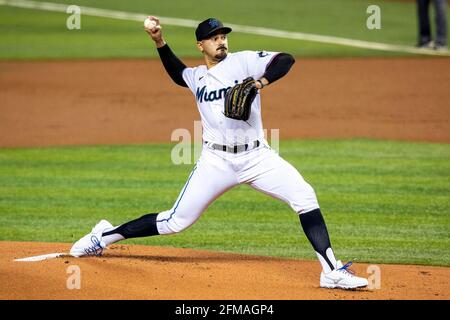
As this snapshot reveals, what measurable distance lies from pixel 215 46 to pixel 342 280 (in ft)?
6.06

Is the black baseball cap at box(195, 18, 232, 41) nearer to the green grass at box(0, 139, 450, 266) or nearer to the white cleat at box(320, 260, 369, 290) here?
the white cleat at box(320, 260, 369, 290)

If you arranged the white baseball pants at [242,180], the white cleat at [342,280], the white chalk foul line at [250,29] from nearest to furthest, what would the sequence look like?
the white cleat at [342,280] < the white baseball pants at [242,180] < the white chalk foul line at [250,29]

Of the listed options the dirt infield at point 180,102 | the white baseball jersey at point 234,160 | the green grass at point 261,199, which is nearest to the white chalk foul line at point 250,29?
the dirt infield at point 180,102

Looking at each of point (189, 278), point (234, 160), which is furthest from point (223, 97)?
point (189, 278)

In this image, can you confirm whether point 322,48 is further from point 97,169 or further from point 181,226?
point 181,226

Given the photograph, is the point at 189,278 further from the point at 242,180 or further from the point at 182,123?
the point at 182,123

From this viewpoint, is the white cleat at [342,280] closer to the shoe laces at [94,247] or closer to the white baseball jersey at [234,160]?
the white baseball jersey at [234,160]

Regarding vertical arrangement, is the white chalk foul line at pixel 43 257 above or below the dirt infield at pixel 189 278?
above

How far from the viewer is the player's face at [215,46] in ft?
22.5

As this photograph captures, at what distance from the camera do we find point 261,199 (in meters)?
10.2

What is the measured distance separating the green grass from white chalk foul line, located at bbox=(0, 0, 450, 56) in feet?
23.1

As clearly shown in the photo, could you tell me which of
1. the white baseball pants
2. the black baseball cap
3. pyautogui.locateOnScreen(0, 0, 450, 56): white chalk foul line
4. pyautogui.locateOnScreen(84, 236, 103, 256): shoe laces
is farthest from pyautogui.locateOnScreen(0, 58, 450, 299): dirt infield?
the black baseball cap

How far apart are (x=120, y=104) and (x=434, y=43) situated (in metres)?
6.90
